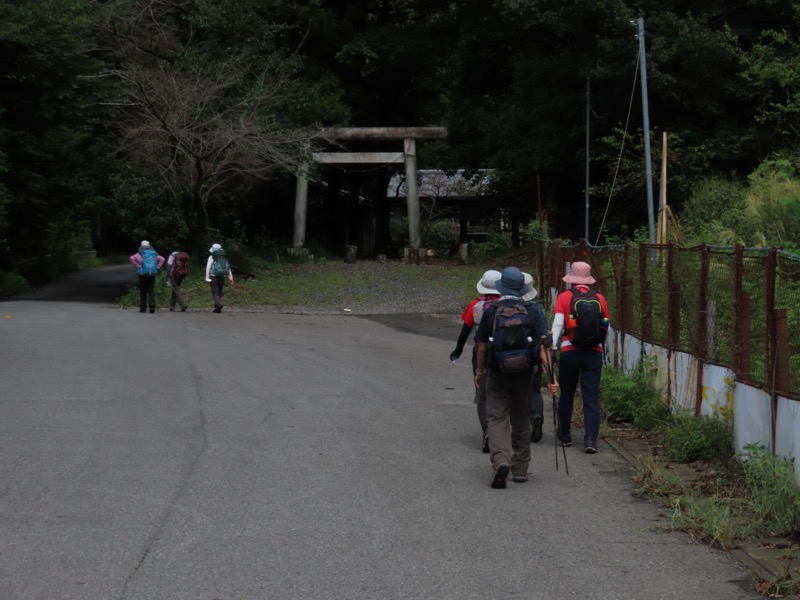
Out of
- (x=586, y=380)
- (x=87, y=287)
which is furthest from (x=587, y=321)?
(x=87, y=287)

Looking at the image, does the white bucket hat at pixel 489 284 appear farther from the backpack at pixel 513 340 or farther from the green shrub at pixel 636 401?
the green shrub at pixel 636 401

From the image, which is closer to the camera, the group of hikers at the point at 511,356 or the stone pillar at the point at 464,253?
the group of hikers at the point at 511,356

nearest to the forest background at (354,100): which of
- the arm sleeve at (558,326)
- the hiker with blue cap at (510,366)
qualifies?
the arm sleeve at (558,326)

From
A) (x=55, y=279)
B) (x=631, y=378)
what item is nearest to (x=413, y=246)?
(x=55, y=279)

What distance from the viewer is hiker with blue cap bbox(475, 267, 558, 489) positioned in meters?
8.80

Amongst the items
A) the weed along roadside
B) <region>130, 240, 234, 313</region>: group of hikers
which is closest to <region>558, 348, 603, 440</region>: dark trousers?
the weed along roadside

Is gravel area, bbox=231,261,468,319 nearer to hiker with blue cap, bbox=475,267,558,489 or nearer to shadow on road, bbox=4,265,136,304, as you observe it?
shadow on road, bbox=4,265,136,304

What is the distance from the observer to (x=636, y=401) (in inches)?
480

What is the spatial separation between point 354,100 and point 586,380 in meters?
36.6

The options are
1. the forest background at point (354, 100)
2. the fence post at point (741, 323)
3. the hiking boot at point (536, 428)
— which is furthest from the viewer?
the forest background at point (354, 100)

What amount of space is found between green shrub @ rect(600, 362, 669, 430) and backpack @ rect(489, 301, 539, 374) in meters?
3.32

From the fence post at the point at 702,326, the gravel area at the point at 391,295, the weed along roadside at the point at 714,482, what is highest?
the fence post at the point at 702,326

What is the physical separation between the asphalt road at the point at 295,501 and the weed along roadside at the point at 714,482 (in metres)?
0.21

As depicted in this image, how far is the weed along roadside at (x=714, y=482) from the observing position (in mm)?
6891
